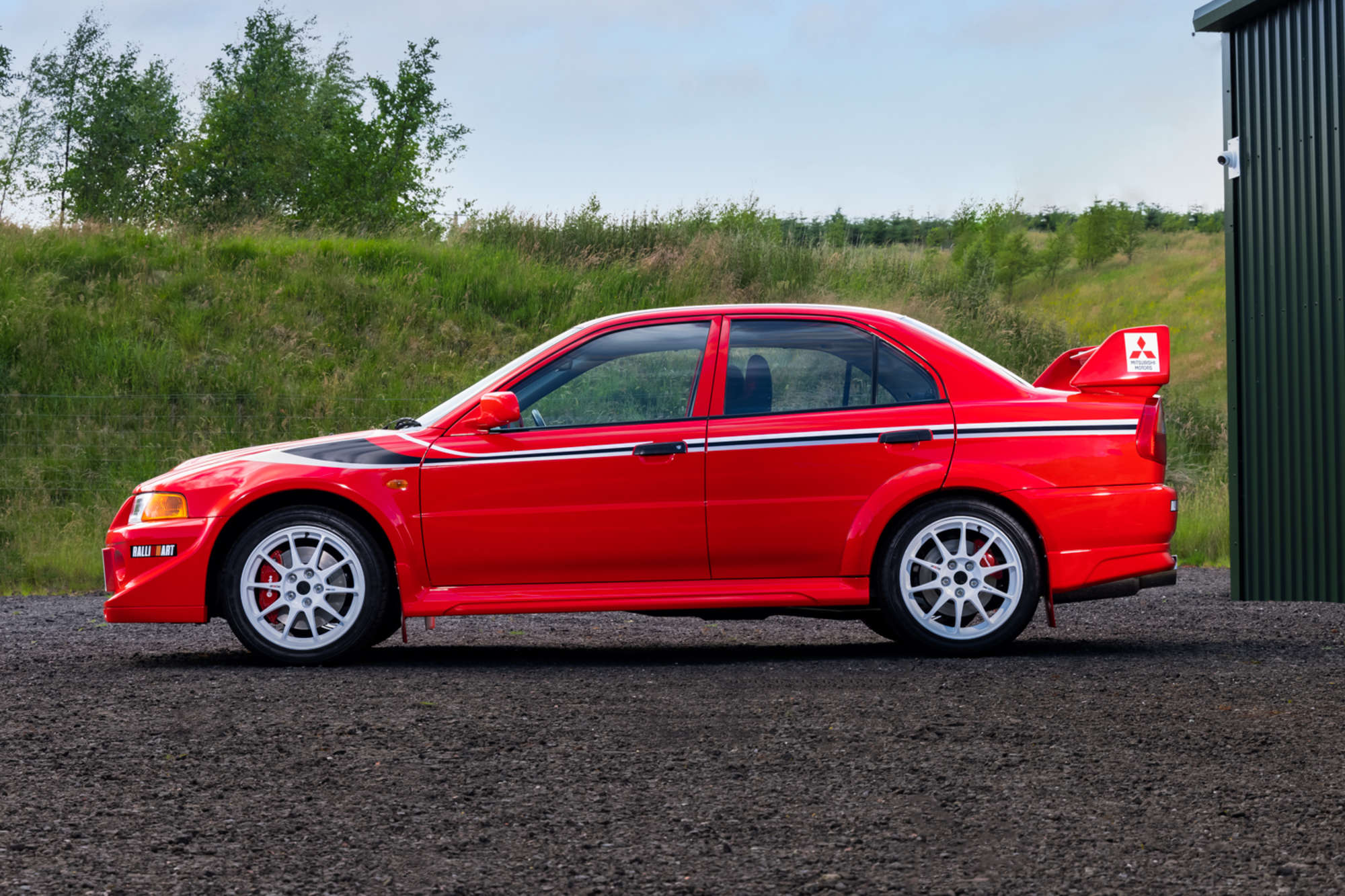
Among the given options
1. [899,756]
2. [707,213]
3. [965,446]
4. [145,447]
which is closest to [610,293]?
[707,213]

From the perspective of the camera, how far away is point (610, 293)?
22531 millimetres

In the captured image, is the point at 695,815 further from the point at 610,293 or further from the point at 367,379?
the point at 610,293

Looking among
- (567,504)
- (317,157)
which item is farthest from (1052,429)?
(317,157)

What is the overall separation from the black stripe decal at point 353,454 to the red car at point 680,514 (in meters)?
0.01

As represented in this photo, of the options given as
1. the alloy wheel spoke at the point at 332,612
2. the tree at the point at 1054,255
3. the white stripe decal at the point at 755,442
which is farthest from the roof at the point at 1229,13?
the tree at the point at 1054,255

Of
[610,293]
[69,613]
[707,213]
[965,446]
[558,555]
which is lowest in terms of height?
[69,613]

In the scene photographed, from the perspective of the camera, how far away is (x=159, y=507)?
6566mm

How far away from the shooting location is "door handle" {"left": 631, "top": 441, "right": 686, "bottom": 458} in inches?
254

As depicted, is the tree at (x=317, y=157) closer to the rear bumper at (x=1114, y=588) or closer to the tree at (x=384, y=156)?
the tree at (x=384, y=156)

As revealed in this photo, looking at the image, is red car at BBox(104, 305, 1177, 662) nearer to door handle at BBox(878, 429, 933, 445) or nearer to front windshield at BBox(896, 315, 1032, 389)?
door handle at BBox(878, 429, 933, 445)

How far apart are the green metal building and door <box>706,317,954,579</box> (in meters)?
3.54

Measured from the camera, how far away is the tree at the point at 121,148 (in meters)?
31.2

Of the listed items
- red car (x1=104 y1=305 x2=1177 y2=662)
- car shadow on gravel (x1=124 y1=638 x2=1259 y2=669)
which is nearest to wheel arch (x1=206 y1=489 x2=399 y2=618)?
red car (x1=104 y1=305 x2=1177 y2=662)

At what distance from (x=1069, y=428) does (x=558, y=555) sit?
8.40 ft
